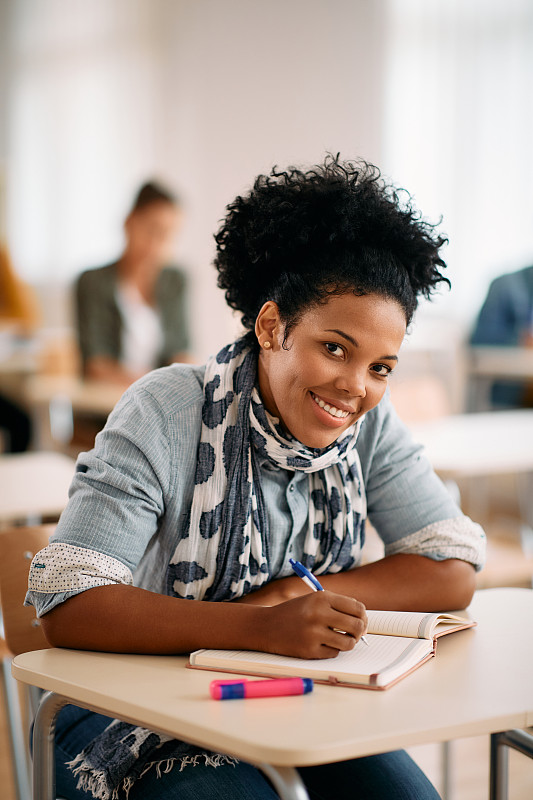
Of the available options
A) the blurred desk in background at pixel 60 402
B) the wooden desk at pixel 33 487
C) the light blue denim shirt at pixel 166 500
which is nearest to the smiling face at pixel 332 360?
the light blue denim shirt at pixel 166 500

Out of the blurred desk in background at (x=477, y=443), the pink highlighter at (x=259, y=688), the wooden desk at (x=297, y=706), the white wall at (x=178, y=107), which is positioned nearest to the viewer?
the wooden desk at (x=297, y=706)

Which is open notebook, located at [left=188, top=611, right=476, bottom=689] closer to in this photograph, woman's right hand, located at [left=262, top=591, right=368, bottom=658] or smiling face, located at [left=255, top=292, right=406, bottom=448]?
woman's right hand, located at [left=262, top=591, right=368, bottom=658]

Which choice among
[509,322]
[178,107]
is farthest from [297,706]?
[178,107]

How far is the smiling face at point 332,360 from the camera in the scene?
44.8 inches

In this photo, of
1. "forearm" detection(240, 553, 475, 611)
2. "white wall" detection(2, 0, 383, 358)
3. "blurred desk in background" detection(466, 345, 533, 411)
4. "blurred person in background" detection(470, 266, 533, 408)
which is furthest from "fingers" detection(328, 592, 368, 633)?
"white wall" detection(2, 0, 383, 358)

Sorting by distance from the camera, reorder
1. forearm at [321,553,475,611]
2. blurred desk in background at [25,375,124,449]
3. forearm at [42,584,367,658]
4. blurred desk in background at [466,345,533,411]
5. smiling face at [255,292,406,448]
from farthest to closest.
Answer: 1. blurred desk in background at [466,345,533,411]
2. blurred desk in background at [25,375,124,449]
3. forearm at [321,553,475,611]
4. smiling face at [255,292,406,448]
5. forearm at [42,584,367,658]

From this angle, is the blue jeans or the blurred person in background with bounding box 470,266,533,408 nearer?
the blue jeans

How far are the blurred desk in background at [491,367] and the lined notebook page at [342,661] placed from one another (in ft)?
11.8

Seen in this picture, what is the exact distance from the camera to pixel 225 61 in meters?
6.43

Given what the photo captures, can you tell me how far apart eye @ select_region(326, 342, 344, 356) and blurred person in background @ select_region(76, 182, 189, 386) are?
2.78 metres

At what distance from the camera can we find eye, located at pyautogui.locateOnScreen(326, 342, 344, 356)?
115 centimetres

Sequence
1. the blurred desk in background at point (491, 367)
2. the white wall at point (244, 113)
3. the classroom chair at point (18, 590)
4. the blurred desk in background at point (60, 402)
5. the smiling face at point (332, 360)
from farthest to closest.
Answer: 1. the white wall at point (244, 113)
2. the blurred desk in background at point (491, 367)
3. the blurred desk in background at point (60, 402)
4. the classroom chair at point (18, 590)
5. the smiling face at point (332, 360)

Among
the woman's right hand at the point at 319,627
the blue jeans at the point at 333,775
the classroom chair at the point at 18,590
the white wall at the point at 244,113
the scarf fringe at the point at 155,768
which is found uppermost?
the white wall at the point at 244,113

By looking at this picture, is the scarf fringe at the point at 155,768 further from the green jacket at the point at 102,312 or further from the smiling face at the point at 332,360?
the green jacket at the point at 102,312
